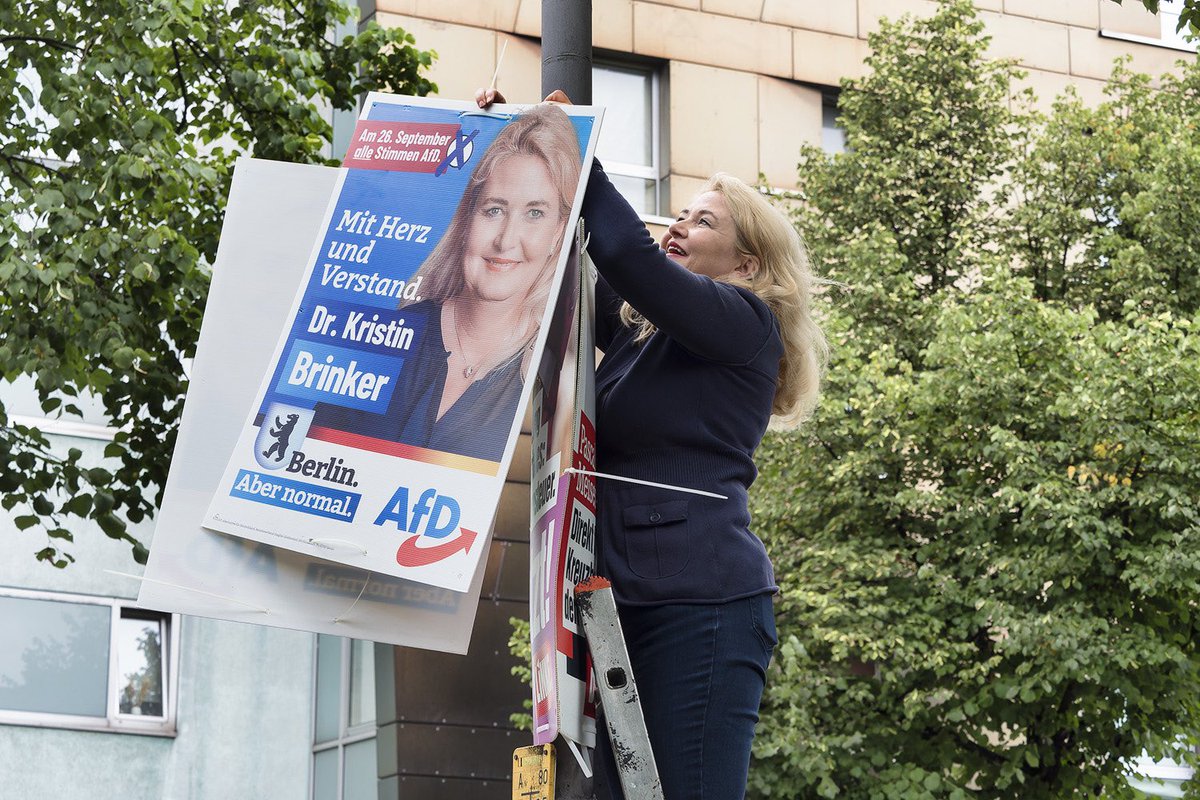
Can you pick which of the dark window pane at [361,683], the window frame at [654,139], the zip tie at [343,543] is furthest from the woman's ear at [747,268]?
the window frame at [654,139]

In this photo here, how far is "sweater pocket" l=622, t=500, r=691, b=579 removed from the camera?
2918mm

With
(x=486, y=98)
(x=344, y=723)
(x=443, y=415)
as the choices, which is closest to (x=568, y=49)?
(x=486, y=98)

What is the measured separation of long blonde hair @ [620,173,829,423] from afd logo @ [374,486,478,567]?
0.56m

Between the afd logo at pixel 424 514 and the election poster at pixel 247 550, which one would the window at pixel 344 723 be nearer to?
the election poster at pixel 247 550

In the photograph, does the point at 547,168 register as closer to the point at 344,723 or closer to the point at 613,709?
the point at 613,709

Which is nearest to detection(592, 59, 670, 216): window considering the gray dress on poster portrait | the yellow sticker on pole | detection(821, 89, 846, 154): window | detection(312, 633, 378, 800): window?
detection(821, 89, 846, 154): window

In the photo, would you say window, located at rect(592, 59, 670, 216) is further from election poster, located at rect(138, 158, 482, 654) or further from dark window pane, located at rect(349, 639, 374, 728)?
election poster, located at rect(138, 158, 482, 654)

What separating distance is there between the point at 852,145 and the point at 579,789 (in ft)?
35.2

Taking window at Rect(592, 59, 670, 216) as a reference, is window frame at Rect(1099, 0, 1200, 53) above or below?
above

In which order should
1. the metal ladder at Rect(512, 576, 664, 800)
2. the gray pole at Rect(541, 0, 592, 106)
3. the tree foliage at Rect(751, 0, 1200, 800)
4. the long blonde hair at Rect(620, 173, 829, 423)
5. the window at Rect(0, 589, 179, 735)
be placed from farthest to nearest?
the window at Rect(0, 589, 179, 735), the tree foliage at Rect(751, 0, 1200, 800), the gray pole at Rect(541, 0, 592, 106), the long blonde hair at Rect(620, 173, 829, 423), the metal ladder at Rect(512, 576, 664, 800)

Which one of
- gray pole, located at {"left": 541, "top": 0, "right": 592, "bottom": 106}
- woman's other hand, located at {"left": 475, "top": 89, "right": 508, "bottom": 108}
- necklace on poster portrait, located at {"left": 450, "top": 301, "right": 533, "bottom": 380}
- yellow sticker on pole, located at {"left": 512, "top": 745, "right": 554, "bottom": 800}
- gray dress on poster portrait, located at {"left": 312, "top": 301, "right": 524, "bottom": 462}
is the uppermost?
gray pole, located at {"left": 541, "top": 0, "right": 592, "bottom": 106}

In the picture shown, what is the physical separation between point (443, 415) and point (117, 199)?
5170mm

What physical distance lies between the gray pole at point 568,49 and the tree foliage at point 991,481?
690 centimetres

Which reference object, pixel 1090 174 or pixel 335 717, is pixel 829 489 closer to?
pixel 1090 174
